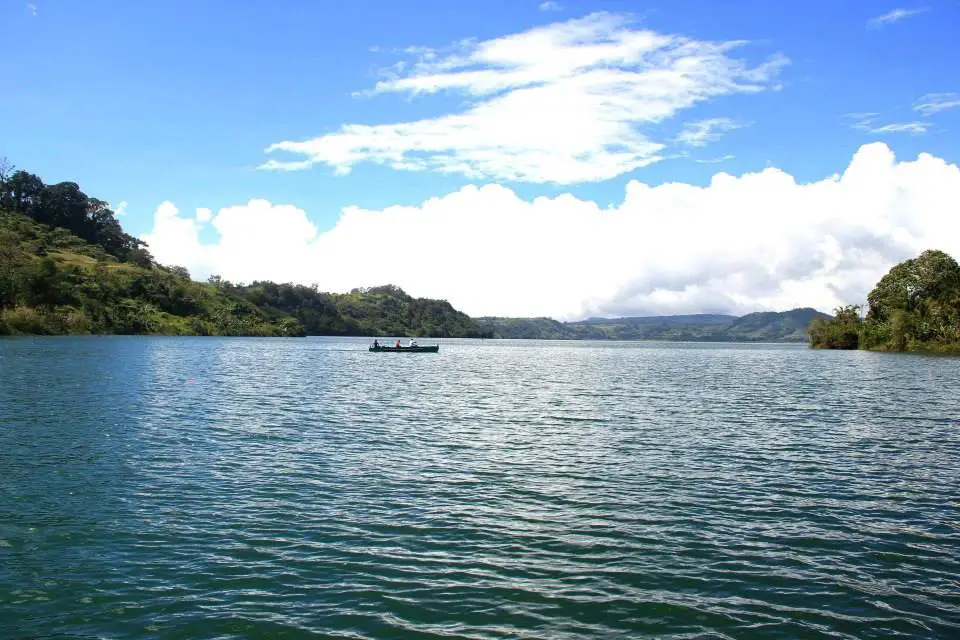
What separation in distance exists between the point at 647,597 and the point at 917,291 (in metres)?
206

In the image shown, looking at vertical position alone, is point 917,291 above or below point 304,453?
above

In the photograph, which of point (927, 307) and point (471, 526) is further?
point (927, 307)

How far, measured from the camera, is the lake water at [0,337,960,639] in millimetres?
15445

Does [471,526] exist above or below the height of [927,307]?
below

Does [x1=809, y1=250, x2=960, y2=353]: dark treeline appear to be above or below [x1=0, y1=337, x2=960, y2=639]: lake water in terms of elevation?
above

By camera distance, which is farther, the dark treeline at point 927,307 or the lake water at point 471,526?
the dark treeline at point 927,307

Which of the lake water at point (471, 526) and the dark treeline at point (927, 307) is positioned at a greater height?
the dark treeline at point (927, 307)

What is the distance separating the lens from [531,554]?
19.5m

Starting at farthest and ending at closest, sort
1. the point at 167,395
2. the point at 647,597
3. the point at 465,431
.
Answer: the point at 167,395, the point at 465,431, the point at 647,597

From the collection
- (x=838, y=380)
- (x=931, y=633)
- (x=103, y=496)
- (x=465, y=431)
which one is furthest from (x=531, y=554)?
(x=838, y=380)

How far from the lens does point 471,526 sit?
2216 centimetres

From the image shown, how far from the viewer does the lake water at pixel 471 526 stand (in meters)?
15.4

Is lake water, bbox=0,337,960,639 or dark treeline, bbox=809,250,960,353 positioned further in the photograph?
dark treeline, bbox=809,250,960,353

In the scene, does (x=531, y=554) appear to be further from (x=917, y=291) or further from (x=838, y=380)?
(x=917, y=291)
